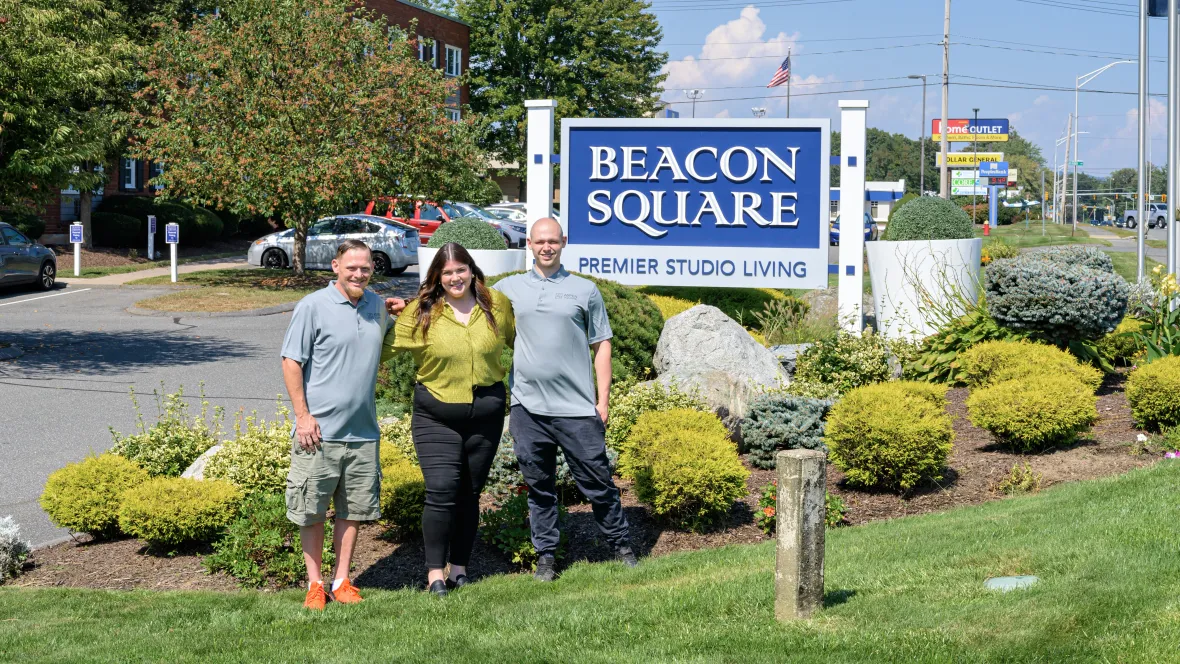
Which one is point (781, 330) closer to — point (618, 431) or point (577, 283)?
point (618, 431)

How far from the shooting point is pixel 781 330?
1208 cm

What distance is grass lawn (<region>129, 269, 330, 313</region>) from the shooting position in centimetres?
2039

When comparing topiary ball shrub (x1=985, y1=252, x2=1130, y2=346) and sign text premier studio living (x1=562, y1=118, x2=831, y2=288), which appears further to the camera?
sign text premier studio living (x1=562, y1=118, x2=831, y2=288)

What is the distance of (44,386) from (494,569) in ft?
26.9

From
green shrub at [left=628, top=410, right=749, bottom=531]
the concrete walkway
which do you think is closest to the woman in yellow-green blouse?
green shrub at [left=628, top=410, right=749, bottom=531]

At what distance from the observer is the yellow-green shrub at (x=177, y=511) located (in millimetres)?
6176

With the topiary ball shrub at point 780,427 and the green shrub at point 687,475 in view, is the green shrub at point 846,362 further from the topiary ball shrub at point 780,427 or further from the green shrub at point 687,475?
the green shrub at point 687,475

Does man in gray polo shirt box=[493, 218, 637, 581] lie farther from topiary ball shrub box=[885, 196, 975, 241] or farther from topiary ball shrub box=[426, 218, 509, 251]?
topiary ball shrub box=[426, 218, 509, 251]

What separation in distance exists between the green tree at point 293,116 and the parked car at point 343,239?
3502 mm

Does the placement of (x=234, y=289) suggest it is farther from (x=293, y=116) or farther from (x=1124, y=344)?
(x=1124, y=344)

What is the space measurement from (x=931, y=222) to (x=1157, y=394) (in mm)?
4262

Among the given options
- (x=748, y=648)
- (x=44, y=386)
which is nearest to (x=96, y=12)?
(x=44, y=386)

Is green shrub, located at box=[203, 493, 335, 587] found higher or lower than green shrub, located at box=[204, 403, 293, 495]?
lower

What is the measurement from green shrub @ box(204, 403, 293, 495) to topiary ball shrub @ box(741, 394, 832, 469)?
2.98 metres
